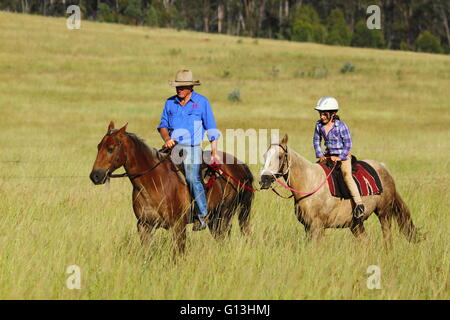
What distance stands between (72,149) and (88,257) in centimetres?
1672

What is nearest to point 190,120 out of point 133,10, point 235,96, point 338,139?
point 338,139

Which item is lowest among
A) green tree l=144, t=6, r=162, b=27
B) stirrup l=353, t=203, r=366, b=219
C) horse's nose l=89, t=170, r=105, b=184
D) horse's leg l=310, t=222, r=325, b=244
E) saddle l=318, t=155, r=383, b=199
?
horse's leg l=310, t=222, r=325, b=244

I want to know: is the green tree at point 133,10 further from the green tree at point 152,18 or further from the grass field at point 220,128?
the grass field at point 220,128

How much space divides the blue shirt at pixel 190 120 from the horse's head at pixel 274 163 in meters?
0.93

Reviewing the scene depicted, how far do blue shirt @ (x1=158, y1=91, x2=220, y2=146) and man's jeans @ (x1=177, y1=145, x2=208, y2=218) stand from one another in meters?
0.11

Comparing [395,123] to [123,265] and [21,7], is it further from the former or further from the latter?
[21,7]

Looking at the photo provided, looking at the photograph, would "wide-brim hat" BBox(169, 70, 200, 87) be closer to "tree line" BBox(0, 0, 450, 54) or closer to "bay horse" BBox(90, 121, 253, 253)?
"bay horse" BBox(90, 121, 253, 253)

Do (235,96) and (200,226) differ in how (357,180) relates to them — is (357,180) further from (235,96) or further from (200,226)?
(235,96)

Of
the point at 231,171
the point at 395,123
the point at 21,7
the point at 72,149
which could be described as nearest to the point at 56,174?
the point at 72,149

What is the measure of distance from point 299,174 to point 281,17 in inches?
3907

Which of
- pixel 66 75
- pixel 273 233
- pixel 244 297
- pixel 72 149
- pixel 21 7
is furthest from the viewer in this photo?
pixel 21 7

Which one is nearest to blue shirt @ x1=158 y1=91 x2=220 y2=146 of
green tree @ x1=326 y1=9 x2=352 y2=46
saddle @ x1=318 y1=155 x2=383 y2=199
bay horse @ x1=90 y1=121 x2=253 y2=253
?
bay horse @ x1=90 y1=121 x2=253 y2=253

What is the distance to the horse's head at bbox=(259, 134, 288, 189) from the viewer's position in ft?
26.0

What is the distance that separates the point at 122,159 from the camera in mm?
7930
